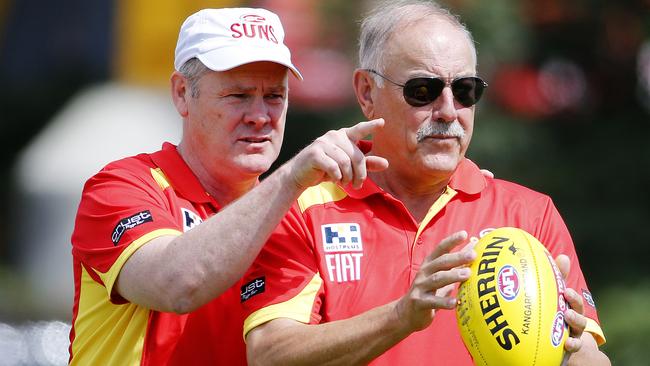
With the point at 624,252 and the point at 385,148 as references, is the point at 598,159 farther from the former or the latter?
the point at 385,148

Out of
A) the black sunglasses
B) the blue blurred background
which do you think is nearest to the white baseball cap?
the black sunglasses

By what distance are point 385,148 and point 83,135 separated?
1188 cm

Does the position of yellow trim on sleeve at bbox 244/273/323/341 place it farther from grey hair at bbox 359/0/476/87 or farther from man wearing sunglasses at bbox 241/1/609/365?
grey hair at bbox 359/0/476/87

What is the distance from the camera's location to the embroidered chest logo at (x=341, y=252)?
524 cm

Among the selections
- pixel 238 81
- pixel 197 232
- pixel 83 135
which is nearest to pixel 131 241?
pixel 197 232

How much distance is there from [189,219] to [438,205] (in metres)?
1.02

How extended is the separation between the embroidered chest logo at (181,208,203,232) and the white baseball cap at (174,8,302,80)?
596mm

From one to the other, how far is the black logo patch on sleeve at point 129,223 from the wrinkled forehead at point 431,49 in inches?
44.1

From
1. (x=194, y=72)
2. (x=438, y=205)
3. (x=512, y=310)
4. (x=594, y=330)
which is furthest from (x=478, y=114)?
(x=512, y=310)

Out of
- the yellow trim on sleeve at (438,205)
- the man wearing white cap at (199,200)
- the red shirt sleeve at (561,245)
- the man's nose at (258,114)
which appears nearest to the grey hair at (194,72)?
the man wearing white cap at (199,200)

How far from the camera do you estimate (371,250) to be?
5316 millimetres

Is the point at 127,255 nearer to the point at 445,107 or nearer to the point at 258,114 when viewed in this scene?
the point at 258,114

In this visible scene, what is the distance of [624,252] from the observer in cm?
1507

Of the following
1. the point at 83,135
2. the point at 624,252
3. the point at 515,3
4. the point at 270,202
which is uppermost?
the point at 270,202
